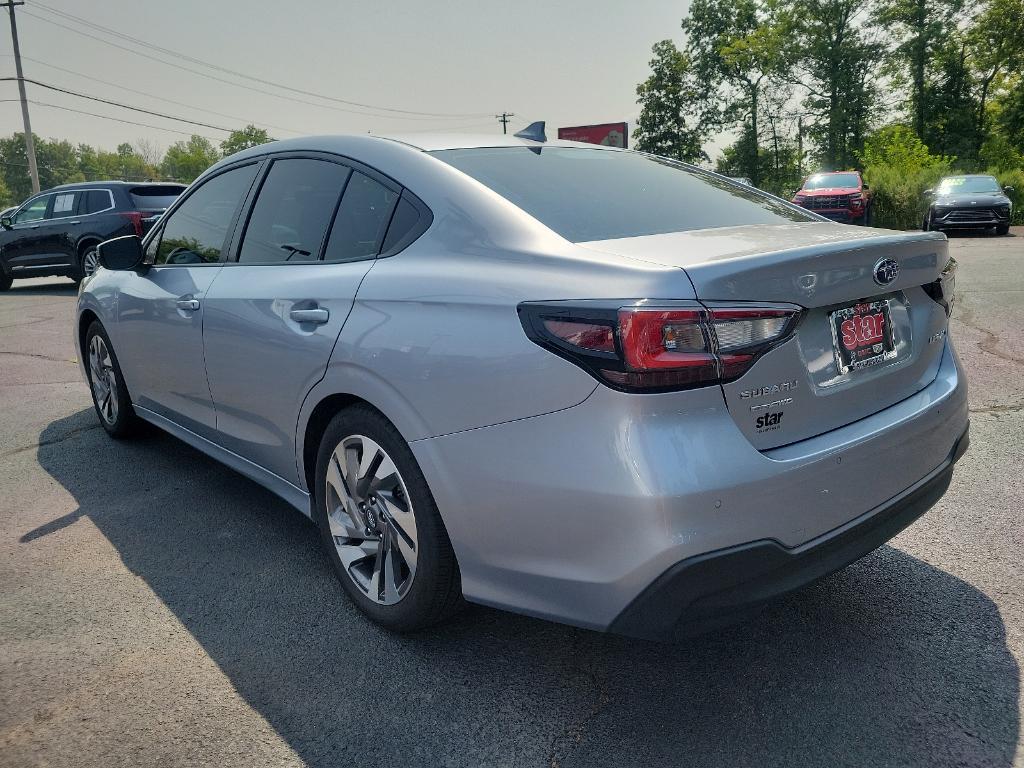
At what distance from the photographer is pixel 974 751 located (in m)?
1.95

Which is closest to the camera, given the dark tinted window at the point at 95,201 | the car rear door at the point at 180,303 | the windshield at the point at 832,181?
the car rear door at the point at 180,303

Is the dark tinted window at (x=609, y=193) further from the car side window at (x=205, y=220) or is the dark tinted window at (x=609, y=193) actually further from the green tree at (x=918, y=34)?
the green tree at (x=918, y=34)

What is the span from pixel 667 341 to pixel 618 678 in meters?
1.08

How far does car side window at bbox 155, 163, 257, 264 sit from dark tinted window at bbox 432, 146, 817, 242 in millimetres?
1274

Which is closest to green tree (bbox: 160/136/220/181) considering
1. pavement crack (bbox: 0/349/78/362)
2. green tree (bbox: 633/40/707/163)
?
green tree (bbox: 633/40/707/163)

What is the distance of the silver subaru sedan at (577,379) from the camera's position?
Result: 185cm

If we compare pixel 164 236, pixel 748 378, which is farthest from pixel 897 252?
pixel 164 236

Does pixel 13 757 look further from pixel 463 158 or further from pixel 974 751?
pixel 974 751

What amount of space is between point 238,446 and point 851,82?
5833cm

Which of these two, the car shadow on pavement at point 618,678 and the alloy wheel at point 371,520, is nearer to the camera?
the car shadow on pavement at point 618,678

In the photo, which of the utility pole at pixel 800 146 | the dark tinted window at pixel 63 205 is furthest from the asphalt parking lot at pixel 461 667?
the utility pole at pixel 800 146

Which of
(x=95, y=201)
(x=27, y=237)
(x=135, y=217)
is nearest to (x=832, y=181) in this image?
(x=135, y=217)

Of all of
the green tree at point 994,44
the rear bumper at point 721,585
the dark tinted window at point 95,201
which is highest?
the green tree at point 994,44

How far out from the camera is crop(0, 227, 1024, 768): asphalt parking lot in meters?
2.05
